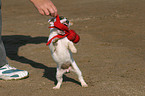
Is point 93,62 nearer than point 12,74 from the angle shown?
No

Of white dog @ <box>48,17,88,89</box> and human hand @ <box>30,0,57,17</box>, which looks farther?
white dog @ <box>48,17,88,89</box>

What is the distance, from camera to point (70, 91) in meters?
2.99

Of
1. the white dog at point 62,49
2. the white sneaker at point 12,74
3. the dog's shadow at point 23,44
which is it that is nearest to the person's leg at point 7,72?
the white sneaker at point 12,74

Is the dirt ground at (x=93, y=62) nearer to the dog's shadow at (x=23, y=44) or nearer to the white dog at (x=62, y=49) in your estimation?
the dog's shadow at (x=23, y=44)

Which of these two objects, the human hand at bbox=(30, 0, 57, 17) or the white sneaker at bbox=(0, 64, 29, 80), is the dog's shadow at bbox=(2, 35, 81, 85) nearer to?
the white sneaker at bbox=(0, 64, 29, 80)

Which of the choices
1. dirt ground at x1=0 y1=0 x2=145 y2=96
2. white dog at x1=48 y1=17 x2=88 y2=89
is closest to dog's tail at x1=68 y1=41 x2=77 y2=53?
white dog at x1=48 y1=17 x2=88 y2=89

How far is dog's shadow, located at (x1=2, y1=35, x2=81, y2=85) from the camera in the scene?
384 cm

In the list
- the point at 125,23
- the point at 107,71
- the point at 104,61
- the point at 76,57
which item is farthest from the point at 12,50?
the point at 125,23

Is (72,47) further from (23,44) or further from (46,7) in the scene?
(23,44)

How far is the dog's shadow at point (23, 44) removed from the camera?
3.84m

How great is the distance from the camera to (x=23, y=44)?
6.52 metres

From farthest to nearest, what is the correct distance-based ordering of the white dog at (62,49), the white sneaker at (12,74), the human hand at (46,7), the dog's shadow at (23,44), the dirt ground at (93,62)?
the dog's shadow at (23,44) → the white sneaker at (12,74) → the dirt ground at (93,62) → the white dog at (62,49) → the human hand at (46,7)

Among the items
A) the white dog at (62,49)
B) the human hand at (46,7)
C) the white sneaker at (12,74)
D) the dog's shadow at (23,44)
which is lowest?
the dog's shadow at (23,44)

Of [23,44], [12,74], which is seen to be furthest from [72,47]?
[23,44]
